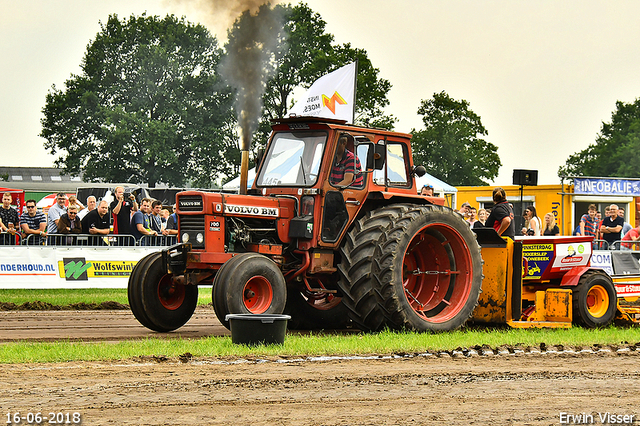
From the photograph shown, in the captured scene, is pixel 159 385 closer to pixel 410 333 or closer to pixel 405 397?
pixel 405 397

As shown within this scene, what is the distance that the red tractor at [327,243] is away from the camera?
32.4 ft

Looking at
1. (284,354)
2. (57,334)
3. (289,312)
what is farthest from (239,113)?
(284,354)

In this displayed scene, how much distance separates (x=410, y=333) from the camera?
390 inches

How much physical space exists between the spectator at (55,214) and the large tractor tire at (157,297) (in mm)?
7131

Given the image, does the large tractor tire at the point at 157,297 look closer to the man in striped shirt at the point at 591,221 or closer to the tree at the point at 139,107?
the man in striped shirt at the point at 591,221

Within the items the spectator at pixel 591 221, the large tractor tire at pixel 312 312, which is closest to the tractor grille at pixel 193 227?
the large tractor tire at pixel 312 312

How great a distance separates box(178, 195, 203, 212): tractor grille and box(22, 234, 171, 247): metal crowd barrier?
7.14m

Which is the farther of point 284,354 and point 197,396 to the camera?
point 284,354

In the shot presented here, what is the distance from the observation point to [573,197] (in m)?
27.1

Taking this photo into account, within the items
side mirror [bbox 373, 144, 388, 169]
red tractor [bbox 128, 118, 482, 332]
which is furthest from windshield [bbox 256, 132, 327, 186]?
side mirror [bbox 373, 144, 388, 169]

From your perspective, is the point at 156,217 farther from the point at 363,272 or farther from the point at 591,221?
the point at 591,221

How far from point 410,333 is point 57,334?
424 cm

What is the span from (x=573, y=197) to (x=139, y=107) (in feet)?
98.7

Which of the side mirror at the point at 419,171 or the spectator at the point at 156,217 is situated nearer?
the side mirror at the point at 419,171
